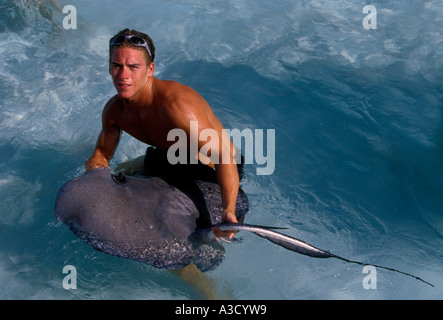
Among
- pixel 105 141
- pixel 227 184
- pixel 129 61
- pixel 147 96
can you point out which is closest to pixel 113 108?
pixel 105 141

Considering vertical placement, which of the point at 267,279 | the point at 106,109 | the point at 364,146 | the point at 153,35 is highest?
the point at 153,35

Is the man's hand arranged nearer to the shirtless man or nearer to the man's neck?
the shirtless man

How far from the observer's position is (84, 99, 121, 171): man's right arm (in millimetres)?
3189

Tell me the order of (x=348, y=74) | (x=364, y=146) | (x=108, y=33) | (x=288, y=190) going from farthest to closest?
(x=108, y=33), (x=348, y=74), (x=364, y=146), (x=288, y=190)

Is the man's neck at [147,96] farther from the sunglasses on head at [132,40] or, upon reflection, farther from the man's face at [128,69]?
the sunglasses on head at [132,40]

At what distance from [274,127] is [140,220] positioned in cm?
225

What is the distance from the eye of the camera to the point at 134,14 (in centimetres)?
661

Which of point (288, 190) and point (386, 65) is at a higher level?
point (386, 65)

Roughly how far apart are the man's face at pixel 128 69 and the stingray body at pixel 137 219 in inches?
21.3

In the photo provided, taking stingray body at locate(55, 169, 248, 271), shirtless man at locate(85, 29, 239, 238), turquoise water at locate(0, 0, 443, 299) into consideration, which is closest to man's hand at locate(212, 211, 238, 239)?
shirtless man at locate(85, 29, 239, 238)

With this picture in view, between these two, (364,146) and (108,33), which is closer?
(364,146)
